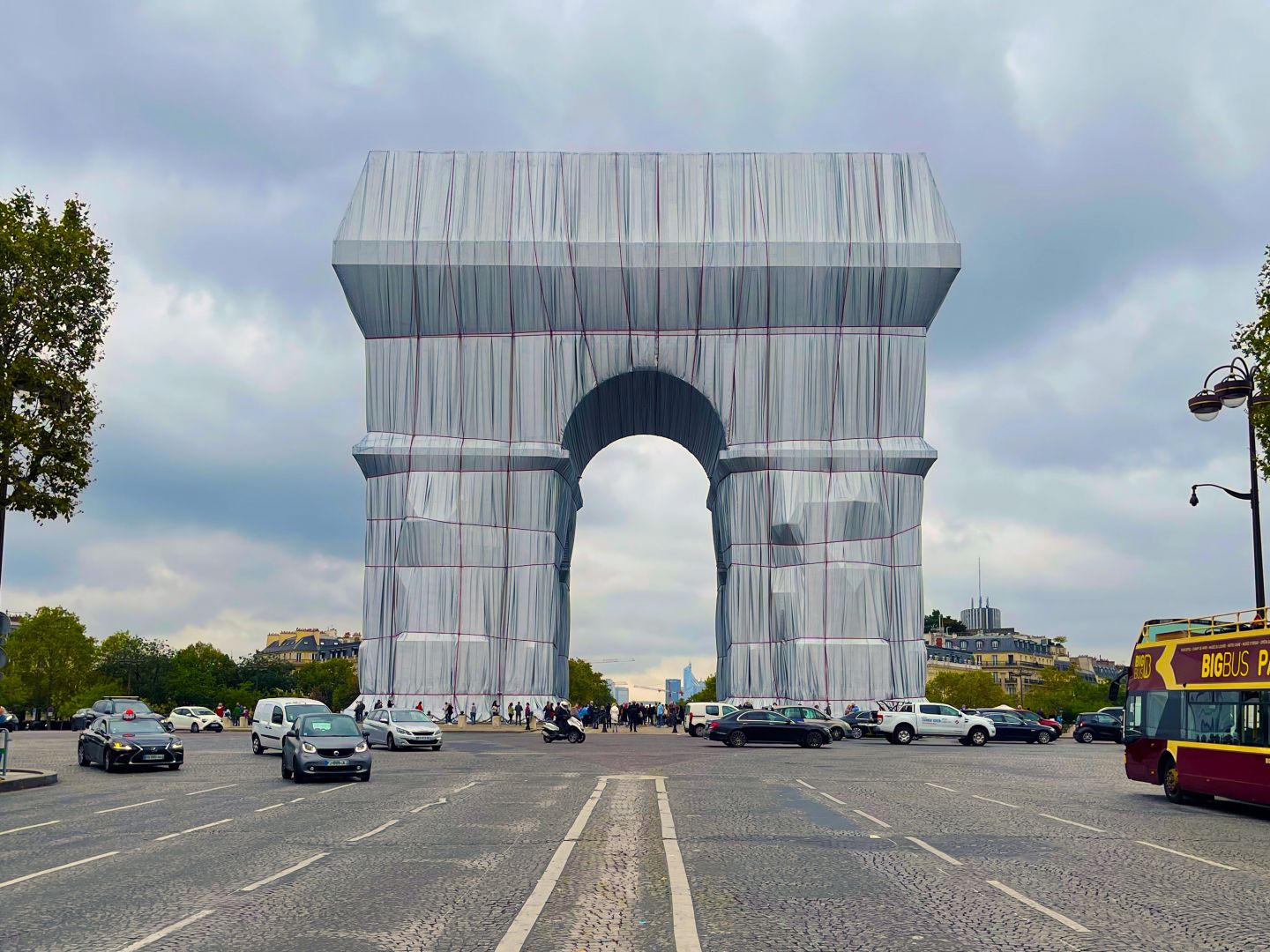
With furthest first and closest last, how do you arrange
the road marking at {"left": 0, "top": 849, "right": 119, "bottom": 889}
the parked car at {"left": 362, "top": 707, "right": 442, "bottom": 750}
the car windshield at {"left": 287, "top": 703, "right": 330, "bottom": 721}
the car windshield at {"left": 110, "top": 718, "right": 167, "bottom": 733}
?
the parked car at {"left": 362, "top": 707, "right": 442, "bottom": 750} → the car windshield at {"left": 287, "top": 703, "right": 330, "bottom": 721} → the car windshield at {"left": 110, "top": 718, "right": 167, "bottom": 733} → the road marking at {"left": 0, "top": 849, "right": 119, "bottom": 889}

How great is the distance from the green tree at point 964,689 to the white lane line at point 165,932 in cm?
13706

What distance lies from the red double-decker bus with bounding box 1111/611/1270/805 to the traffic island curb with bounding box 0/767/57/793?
2041 centimetres

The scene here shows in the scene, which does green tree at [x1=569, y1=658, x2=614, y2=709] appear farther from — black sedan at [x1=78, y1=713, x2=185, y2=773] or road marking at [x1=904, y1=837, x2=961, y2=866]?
road marking at [x1=904, y1=837, x2=961, y2=866]

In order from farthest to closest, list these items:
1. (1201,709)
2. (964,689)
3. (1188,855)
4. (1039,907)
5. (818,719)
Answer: (964,689) < (818,719) < (1201,709) < (1188,855) < (1039,907)

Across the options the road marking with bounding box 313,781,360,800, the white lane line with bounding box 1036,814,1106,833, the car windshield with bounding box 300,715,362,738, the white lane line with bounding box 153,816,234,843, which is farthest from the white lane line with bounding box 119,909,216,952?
the car windshield with bounding box 300,715,362,738

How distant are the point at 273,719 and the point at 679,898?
28229 mm

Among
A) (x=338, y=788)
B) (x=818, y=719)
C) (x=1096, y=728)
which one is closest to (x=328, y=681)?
(x=1096, y=728)

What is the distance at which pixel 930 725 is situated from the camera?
4588 cm

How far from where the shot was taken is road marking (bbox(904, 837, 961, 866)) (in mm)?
12180

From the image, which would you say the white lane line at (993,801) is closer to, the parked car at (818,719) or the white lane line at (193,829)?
the white lane line at (193,829)

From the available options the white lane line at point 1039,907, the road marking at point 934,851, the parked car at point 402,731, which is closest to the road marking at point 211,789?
the road marking at point 934,851

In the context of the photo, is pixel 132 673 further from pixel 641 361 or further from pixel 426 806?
pixel 426 806

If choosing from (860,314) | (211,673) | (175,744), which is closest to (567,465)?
(860,314)

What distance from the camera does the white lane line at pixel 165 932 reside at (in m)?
7.93
